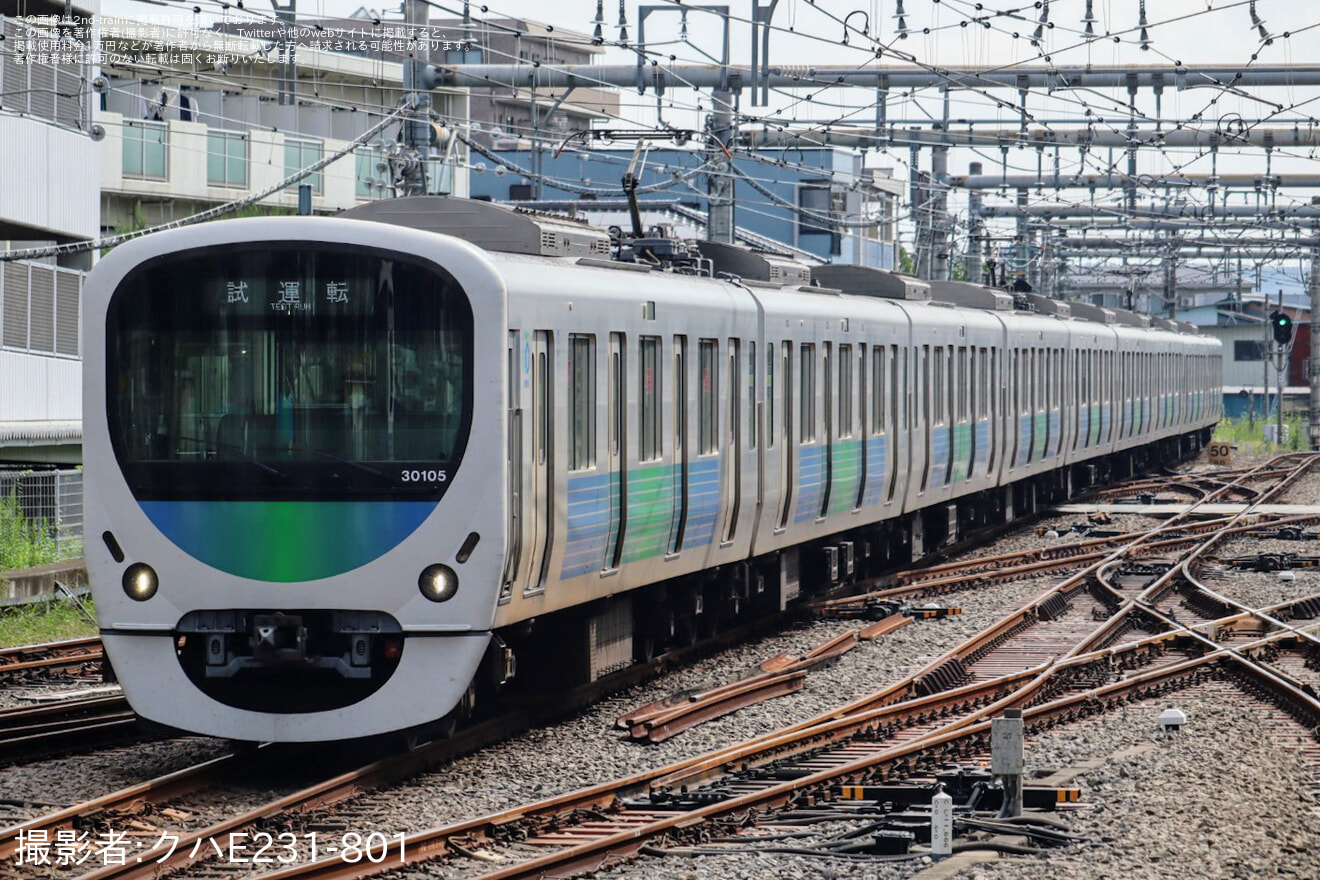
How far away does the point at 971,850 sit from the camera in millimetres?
7992

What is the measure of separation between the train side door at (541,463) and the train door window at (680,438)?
7.33ft

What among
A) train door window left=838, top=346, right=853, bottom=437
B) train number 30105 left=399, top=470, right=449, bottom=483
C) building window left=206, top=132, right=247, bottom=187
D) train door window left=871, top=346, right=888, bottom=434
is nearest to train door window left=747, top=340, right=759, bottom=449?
train door window left=838, top=346, right=853, bottom=437

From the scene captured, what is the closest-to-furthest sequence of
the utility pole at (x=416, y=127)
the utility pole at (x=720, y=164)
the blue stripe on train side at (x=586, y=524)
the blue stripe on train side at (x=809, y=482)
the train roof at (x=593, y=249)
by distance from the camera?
1. the blue stripe on train side at (x=586, y=524)
2. the train roof at (x=593, y=249)
3. the blue stripe on train side at (x=809, y=482)
4. the utility pole at (x=416, y=127)
5. the utility pole at (x=720, y=164)

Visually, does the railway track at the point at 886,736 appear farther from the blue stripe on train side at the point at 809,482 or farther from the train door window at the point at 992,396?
the train door window at the point at 992,396

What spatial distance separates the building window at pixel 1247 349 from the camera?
8169cm

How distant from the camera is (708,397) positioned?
13.4 meters

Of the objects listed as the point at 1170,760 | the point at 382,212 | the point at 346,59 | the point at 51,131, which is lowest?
the point at 1170,760

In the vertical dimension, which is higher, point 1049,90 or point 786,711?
point 1049,90

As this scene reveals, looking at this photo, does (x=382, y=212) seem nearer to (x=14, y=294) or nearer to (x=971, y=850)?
(x=971, y=850)

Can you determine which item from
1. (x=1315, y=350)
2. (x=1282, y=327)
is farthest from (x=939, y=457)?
(x=1315, y=350)

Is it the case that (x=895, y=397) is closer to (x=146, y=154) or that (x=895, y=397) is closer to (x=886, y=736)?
(x=886, y=736)

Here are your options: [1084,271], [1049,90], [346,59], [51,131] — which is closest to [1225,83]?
[1049,90]

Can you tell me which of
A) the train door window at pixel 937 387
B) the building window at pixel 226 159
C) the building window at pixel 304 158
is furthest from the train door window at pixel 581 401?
the building window at pixel 226 159

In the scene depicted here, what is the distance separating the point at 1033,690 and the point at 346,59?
37.3 m
